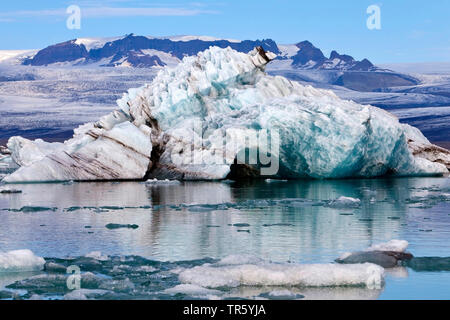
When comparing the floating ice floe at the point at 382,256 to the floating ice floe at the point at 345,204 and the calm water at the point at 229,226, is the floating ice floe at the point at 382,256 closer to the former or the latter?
the calm water at the point at 229,226

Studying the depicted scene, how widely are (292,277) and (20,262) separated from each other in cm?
243

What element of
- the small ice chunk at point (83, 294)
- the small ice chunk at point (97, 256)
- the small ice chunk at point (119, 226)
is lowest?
the small ice chunk at point (83, 294)

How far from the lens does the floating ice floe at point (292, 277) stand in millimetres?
6504

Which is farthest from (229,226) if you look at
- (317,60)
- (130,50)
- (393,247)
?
(130,50)

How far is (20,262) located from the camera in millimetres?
7199

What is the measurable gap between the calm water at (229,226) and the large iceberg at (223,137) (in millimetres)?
1856

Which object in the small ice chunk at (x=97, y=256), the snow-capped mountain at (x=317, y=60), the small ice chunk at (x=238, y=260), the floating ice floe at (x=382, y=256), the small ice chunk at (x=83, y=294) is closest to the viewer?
the small ice chunk at (x=83, y=294)

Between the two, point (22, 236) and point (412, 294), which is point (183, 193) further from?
point (412, 294)

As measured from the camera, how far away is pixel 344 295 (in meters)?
6.21

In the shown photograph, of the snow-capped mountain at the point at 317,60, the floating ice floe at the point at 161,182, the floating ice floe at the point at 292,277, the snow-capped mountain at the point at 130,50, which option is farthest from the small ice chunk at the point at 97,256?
the snow-capped mountain at the point at 130,50

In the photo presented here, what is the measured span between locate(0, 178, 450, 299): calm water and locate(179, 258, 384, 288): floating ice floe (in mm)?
115

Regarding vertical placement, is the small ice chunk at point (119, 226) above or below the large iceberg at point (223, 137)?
below
